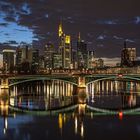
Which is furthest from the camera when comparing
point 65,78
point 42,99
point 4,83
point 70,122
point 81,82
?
point 4,83

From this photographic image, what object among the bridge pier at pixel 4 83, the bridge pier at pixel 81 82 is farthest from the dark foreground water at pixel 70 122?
the bridge pier at pixel 4 83

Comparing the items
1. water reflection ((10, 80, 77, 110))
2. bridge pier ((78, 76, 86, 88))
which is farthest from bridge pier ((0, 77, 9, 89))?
bridge pier ((78, 76, 86, 88))

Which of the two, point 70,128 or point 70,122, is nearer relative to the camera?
point 70,128

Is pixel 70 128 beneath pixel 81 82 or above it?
beneath

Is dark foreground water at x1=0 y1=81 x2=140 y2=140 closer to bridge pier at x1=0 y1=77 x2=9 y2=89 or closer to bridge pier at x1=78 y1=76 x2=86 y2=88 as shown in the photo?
bridge pier at x1=78 y1=76 x2=86 y2=88

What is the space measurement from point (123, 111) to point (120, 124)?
14.6 meters

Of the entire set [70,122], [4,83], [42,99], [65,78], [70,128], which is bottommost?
[70,128]

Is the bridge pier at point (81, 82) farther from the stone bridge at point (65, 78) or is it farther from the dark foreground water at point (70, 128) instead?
the dark foreground water at point (70, 128)

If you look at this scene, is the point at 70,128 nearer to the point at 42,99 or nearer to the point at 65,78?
the point at 42,99

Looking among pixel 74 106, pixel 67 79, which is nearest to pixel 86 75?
pixel 67 79

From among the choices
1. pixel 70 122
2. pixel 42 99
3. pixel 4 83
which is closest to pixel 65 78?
pixel 42 99

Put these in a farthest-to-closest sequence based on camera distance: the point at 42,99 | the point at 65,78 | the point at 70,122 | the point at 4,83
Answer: the point at 4,83
the point at 65,78
the point at 42,99
the point at 70,122

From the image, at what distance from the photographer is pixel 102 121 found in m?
53.2

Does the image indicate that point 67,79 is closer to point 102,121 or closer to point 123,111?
point 123,111
